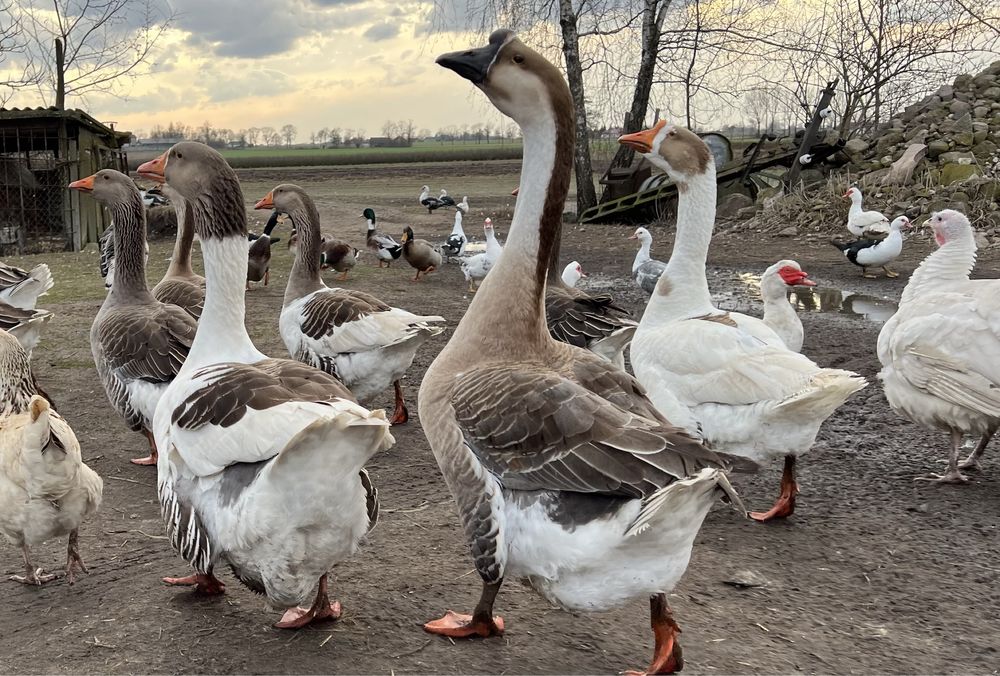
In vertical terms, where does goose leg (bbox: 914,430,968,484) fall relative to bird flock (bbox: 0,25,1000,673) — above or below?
below

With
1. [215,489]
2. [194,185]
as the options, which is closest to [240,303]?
[194,185]

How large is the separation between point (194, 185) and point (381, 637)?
238 cm

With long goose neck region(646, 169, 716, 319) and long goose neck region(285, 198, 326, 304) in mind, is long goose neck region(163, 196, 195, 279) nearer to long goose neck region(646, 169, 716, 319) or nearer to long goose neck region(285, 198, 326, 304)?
long goose neck region(285, 198, 326, 304)

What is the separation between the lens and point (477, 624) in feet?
10.3

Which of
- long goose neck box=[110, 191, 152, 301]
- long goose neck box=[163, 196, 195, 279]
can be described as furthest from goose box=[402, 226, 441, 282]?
long goose neck box=[110, 191, 152, 301]

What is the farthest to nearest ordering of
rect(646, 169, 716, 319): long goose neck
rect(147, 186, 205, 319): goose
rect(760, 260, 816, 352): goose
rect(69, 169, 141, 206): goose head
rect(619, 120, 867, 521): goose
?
rect(147, 186, 205, 319): goose
rect(69, 169, 141, 206): goose head
rect(760, 260, 816, 352): goose
rect(646, 169, 716, 319): long goose neck
rect(619, 120, 867, 521): goose

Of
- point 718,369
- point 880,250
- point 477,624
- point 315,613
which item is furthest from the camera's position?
point 880,250

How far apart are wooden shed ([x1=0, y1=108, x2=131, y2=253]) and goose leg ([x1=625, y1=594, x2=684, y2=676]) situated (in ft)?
55.4

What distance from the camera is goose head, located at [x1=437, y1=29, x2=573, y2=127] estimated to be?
3205 millimetres

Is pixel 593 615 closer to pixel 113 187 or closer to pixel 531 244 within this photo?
pixel 531 244

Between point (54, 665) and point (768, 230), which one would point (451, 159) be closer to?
point (768, 230)

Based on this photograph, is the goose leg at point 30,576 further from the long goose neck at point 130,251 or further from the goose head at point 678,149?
the goose head at point 678,149

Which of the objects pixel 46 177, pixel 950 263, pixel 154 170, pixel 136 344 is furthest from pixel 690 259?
pixel 46 177

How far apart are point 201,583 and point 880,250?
11.2 meters
